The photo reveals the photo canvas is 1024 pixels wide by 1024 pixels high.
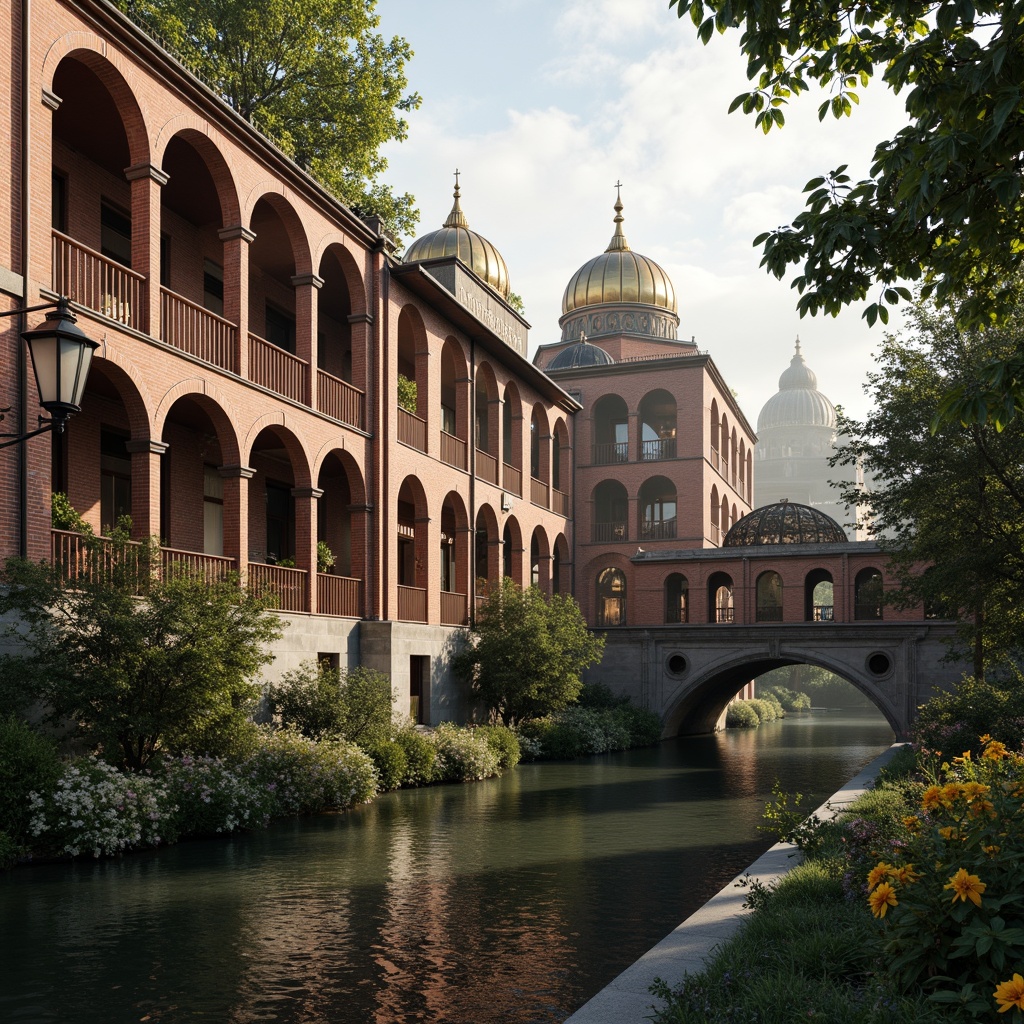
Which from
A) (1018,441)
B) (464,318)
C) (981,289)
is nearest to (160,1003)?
(981,289)

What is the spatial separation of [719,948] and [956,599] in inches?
608

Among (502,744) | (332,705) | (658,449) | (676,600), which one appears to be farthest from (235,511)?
(658,449)

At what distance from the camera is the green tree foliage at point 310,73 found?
28.3m

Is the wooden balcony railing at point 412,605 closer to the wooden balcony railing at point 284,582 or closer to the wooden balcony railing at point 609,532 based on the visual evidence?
the wooden balcony railing at point 284,582

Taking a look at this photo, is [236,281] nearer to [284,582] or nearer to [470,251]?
[284,582]

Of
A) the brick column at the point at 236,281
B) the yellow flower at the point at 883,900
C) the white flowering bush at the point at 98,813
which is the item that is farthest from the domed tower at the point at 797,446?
the yellow flower at the point at 883,900

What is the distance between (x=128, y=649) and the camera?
14.2m

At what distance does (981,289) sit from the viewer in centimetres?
831

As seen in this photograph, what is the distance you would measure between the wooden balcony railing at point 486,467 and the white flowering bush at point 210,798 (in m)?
16.7

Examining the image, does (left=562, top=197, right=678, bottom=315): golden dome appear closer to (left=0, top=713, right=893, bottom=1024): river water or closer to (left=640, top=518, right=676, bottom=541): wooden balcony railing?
(left=640, top=518, right=676, bottom=541): wooden balcony railing

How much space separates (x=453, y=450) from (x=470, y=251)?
16678mm

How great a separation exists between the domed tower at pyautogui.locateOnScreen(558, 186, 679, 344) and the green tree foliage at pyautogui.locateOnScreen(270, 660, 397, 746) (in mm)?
33803

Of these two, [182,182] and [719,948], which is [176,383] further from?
[719,948]

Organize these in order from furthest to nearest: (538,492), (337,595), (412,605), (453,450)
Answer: (538,492) < (453,450) < (412,605) < (337,595)
